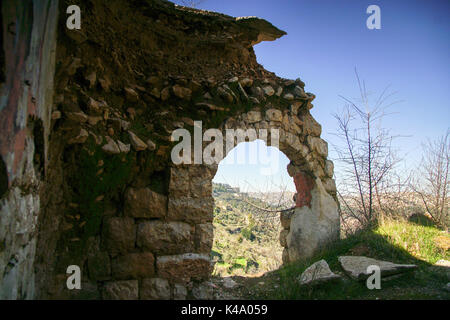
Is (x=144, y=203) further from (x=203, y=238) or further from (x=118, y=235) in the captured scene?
(x=203, y=238)

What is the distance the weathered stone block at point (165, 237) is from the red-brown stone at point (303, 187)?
7.11 ft

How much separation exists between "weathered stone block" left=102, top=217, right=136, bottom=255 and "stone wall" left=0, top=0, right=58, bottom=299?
0.77m

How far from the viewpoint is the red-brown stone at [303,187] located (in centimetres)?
429

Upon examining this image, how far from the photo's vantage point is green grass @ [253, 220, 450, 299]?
2791 millimetres

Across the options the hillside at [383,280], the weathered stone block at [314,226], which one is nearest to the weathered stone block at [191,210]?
the hillside at [383,280]

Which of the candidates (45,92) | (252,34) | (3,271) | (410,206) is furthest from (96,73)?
(410,206)

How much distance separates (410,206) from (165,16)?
5852 millimetres

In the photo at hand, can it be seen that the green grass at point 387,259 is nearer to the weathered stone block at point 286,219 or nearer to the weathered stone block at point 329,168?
the weathered stone block at point 286,219

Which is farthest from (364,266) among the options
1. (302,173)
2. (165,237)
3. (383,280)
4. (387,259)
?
Answer: (165,237)

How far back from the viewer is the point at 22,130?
1.35 m

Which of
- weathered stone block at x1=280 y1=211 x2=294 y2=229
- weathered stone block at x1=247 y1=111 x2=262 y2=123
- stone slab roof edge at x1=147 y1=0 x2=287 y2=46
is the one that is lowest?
weathered stone block at x1=280 y1=211 x2=294 y2=229

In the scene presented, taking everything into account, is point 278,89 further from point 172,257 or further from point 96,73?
point 172,257

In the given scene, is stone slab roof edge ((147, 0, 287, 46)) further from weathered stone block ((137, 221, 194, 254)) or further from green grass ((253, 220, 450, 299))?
green grass ((253, 220, 450, 299))

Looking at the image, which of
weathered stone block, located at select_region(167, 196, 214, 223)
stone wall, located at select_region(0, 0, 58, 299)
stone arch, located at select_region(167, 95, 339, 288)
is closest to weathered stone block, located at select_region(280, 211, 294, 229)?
stone arch, located at select_region(167, 95, 339, 288)
